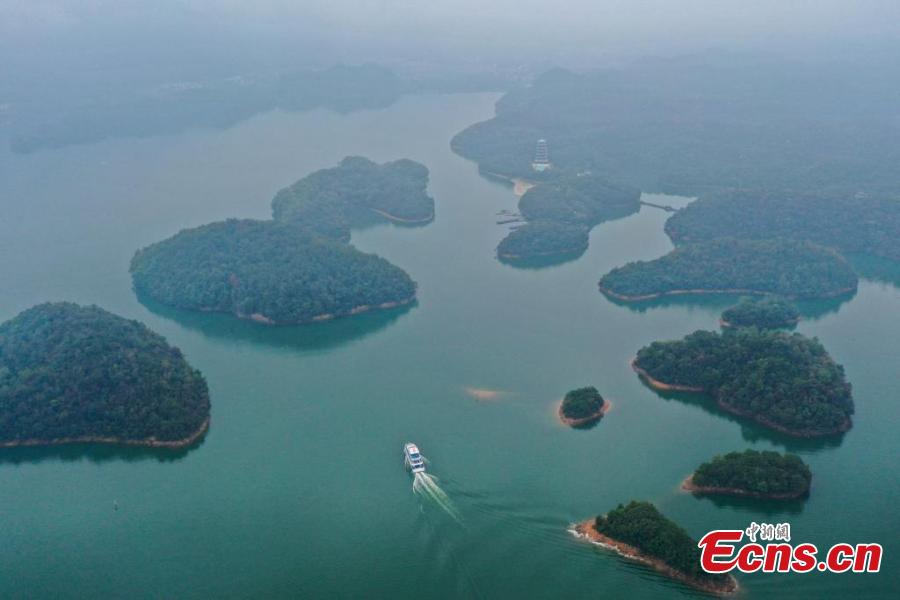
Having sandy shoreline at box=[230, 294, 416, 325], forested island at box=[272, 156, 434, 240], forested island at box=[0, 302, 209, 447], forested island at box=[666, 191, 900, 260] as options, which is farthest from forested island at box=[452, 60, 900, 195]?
forested island at box=[0, 302, 209, 447]

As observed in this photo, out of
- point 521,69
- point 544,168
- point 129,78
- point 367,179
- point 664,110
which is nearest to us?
point 367,179

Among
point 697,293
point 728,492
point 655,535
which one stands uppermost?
point 655,535

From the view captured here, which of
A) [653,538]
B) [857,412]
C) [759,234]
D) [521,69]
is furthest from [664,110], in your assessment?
[653,538]

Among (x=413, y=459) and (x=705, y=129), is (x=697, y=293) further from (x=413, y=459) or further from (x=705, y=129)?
(x=705, y=129)

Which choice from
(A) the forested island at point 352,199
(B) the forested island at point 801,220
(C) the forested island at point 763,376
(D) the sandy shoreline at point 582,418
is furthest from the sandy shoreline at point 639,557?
(A) the forested island at point 352,199

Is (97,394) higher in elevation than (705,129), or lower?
higher

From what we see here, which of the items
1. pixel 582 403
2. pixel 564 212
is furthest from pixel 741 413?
pixel 564 212

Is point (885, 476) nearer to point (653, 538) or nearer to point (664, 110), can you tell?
point (653, 538)

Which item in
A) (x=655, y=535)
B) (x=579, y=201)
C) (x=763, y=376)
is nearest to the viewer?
(x=655, y=535)
